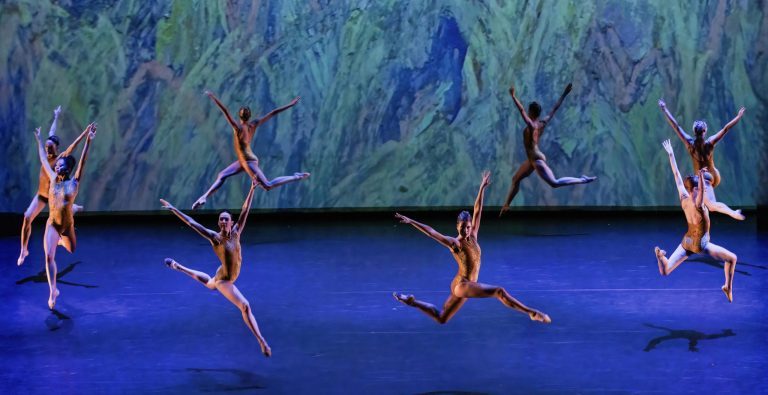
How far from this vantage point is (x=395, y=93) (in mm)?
12078

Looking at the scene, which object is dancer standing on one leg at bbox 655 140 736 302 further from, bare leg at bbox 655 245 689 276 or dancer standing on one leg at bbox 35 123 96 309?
dancer standing on one leg at bbox 35 123 96 309

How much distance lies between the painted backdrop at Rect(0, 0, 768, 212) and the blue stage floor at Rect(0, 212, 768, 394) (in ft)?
8.11

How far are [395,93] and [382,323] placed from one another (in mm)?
6309

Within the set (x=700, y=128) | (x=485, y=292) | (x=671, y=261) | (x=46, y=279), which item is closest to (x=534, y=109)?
(x=700, y=128)

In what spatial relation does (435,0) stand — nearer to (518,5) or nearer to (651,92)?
(518,5)

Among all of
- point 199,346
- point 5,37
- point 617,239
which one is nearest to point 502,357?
point 199,346

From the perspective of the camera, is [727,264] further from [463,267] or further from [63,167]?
[63,167]

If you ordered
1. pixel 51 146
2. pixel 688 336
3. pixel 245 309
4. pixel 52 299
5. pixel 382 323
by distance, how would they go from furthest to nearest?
pixel 51 146 → pixel 52 299 → pixel 382 323 → pixel 688 336 → pixel 245 309

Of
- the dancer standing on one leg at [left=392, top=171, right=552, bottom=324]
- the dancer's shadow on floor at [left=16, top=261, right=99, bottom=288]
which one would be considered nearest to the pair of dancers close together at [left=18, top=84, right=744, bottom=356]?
the dancer standing on one leg at [left=392, top=171, right=552, bottom=324]

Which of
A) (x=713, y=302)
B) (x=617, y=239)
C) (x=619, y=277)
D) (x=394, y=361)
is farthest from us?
(x=617, y=239)

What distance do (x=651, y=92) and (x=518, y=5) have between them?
6.44ft

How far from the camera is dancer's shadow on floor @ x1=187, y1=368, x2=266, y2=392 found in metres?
4.82

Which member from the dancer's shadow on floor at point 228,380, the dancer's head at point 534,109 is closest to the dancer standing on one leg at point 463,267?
the dancer's shadow on floor at point 228,380

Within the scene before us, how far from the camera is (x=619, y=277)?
25.0 ft
